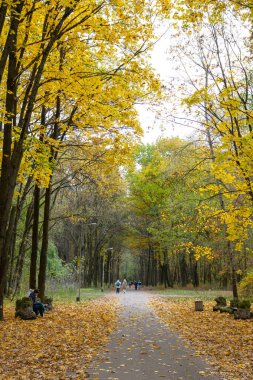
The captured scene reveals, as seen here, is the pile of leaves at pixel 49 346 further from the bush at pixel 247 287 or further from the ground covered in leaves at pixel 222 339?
the bush at pixel 247 287

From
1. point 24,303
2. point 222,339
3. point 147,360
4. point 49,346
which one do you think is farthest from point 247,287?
point 147,360

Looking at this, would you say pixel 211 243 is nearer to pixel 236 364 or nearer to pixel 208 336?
pixel 208 336

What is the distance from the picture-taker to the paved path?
688cm

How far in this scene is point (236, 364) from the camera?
7.78m

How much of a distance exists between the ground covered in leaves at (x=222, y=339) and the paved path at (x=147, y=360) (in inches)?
13.6

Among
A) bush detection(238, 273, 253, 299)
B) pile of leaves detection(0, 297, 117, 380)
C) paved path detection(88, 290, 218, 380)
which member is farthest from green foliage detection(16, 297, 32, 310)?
bush detection(238, 273, 253, 299)

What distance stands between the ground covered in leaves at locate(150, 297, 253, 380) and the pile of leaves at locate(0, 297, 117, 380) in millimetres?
2421

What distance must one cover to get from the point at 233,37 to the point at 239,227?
7465 mm

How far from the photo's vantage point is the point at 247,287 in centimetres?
2286

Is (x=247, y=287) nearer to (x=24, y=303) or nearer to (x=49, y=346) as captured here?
(x=24, y=303)

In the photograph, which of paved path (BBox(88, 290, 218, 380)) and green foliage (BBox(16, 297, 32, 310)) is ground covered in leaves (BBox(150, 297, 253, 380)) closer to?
paved path (BBox(88, 290, 218, 380))

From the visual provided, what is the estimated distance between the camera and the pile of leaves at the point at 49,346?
23.5 ft

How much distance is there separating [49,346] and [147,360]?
105 inches

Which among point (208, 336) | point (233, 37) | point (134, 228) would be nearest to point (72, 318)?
point (208, 336)
